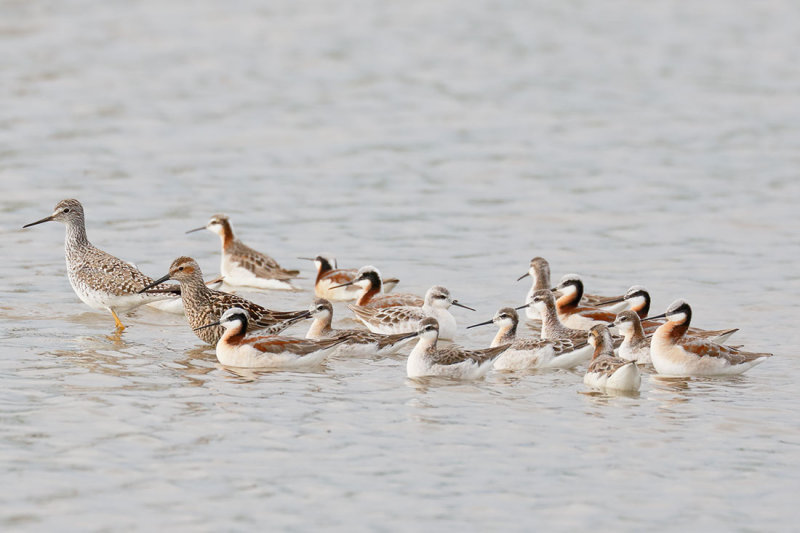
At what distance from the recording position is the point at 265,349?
14875 millimetres

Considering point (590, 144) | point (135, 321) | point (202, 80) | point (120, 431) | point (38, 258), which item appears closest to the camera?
point (120, 431)

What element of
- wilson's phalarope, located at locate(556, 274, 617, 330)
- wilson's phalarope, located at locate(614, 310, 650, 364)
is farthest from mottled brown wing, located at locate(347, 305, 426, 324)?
wilson's phalarope, located at locate(614, 310, 650, 364)

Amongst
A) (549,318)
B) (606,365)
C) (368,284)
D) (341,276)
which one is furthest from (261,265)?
(606,365)

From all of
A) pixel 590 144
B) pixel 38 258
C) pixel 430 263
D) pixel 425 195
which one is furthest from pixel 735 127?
pixel 38 258

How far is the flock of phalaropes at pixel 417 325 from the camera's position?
14852 mm

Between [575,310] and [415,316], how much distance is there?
251 centimetres

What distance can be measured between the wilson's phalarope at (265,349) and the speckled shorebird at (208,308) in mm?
911

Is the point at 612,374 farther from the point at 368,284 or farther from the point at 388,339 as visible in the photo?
the point at 368,284

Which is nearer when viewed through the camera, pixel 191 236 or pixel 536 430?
pixel 536 430

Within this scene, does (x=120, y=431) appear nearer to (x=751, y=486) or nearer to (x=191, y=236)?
(x=751, y=486)

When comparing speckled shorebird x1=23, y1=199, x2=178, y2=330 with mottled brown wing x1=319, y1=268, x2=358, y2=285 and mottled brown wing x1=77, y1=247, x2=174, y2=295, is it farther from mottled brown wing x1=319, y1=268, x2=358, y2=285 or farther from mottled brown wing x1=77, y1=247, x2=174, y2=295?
mottled brown wing x1=319, y1=268, x2=358, y2=285

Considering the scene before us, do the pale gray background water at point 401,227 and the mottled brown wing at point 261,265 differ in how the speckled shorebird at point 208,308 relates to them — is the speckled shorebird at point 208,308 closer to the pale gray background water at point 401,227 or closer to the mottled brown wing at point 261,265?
the pale gray background water at point 401,227

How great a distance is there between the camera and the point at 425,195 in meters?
26.7

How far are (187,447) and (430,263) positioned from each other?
33.7 feet
